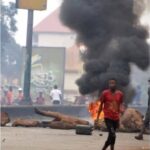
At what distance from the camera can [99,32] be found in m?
18.2

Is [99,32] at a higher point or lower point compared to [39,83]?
higher

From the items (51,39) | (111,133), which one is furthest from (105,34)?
(51,39)

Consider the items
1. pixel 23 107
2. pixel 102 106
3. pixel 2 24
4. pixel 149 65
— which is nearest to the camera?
pixel 102 106

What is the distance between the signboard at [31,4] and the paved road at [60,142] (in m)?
10.8

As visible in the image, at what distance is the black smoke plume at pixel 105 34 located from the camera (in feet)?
57.7

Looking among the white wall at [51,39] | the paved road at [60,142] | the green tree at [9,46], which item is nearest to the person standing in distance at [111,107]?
the paved road at [60,142]

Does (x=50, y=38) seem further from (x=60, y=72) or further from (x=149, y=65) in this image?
(x=149, y=65)

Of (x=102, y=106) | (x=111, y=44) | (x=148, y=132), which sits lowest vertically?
(x=148, y=132)

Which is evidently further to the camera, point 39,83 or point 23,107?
point 39,83

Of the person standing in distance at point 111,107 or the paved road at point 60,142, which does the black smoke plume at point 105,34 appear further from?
the person standing in distance at point 111,107

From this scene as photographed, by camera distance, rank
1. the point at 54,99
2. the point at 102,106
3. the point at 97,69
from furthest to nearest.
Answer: the point at 54,99
the point at 97,69
the point at 102,106

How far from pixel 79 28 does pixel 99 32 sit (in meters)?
0.78

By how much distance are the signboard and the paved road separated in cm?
1076

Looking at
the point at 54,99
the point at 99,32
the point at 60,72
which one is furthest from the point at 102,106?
the point at 60,72
